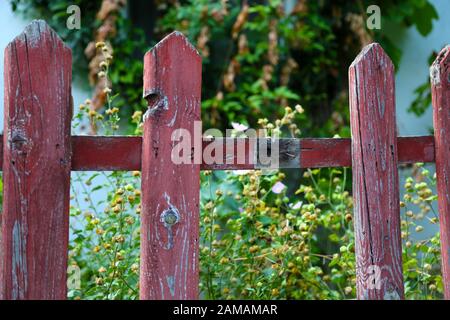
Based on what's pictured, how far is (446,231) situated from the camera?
53.2 inches

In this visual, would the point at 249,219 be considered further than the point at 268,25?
No

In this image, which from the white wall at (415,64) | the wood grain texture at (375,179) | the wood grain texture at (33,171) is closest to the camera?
the wood grain texture at (33,171)

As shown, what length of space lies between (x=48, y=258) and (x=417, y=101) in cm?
256

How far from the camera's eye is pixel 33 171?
115cm

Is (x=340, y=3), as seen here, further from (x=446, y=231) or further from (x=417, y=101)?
Answer: (x=446, y=231)

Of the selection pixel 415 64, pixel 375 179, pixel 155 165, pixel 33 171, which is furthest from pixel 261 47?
pixel 33 171

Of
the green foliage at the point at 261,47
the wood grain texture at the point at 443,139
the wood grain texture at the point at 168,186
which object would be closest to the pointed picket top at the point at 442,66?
the wood grain texture at the point at 443,139

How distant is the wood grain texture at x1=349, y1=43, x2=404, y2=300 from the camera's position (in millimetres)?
1301

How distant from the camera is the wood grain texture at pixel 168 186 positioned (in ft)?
3.92

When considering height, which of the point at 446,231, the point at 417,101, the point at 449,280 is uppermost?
the point at 417,101

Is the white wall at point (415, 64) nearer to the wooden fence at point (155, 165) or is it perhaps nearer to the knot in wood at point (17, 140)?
the wooden fence at point (155, 165)

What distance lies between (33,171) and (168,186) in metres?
0.28

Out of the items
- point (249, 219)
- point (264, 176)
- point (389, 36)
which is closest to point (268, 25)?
point (389, 36)

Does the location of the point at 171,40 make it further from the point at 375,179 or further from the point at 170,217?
the point at 375,179
